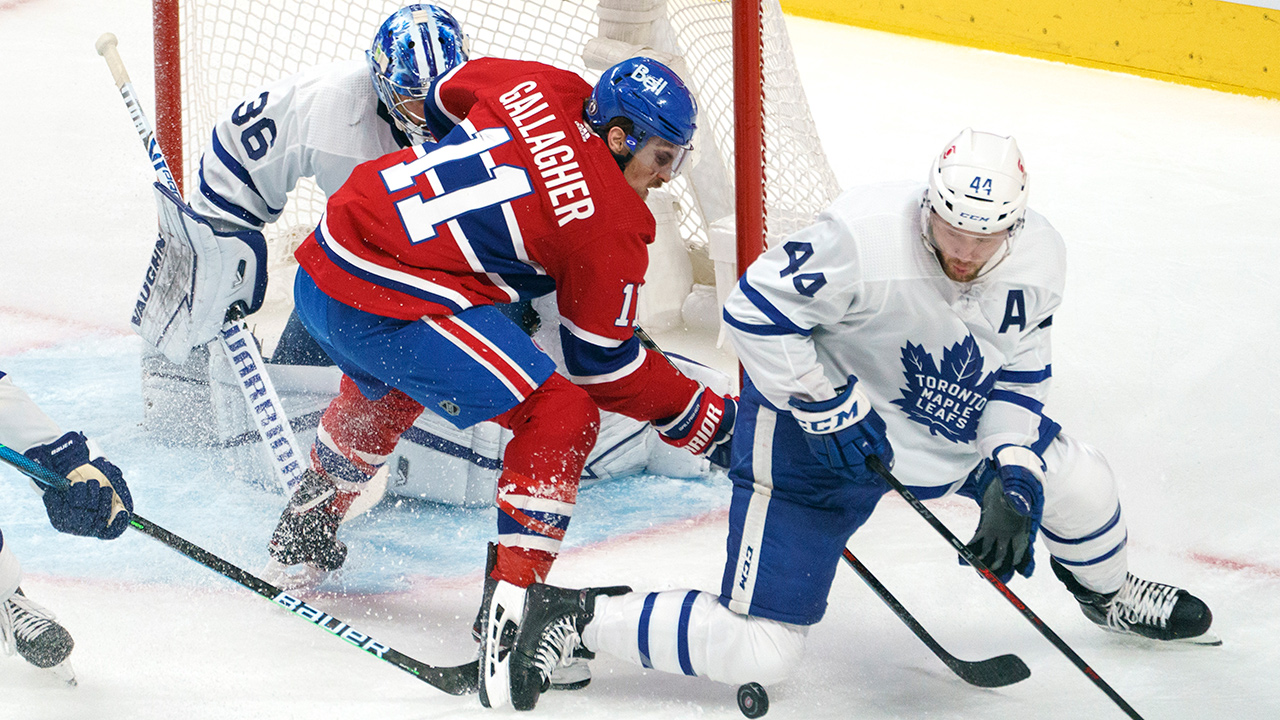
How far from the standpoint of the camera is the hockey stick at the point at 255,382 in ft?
8.86

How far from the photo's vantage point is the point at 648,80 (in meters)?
2.10

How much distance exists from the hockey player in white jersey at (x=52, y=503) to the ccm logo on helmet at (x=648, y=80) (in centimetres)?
105

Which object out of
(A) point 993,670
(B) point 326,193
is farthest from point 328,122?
(A) point 993,670

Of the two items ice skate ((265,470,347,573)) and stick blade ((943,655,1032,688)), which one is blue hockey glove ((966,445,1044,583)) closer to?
stick blade ((943,655,1032,688))

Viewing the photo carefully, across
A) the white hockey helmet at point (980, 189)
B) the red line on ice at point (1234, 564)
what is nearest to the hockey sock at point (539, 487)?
the white hockey helmet at point (980, 189)

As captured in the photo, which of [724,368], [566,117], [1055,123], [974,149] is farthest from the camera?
[1055,123]

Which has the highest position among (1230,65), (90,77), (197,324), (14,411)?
(1230,65)

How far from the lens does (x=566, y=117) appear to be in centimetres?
216

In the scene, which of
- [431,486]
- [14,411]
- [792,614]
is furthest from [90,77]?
[792,614]

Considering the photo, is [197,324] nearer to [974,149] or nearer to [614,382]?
[614,382]

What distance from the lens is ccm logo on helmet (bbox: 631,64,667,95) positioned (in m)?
2.09

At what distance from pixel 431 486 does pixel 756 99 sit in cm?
109

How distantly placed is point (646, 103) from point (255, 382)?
1171mm

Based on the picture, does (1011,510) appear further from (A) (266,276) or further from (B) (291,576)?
(A) (266,276)
